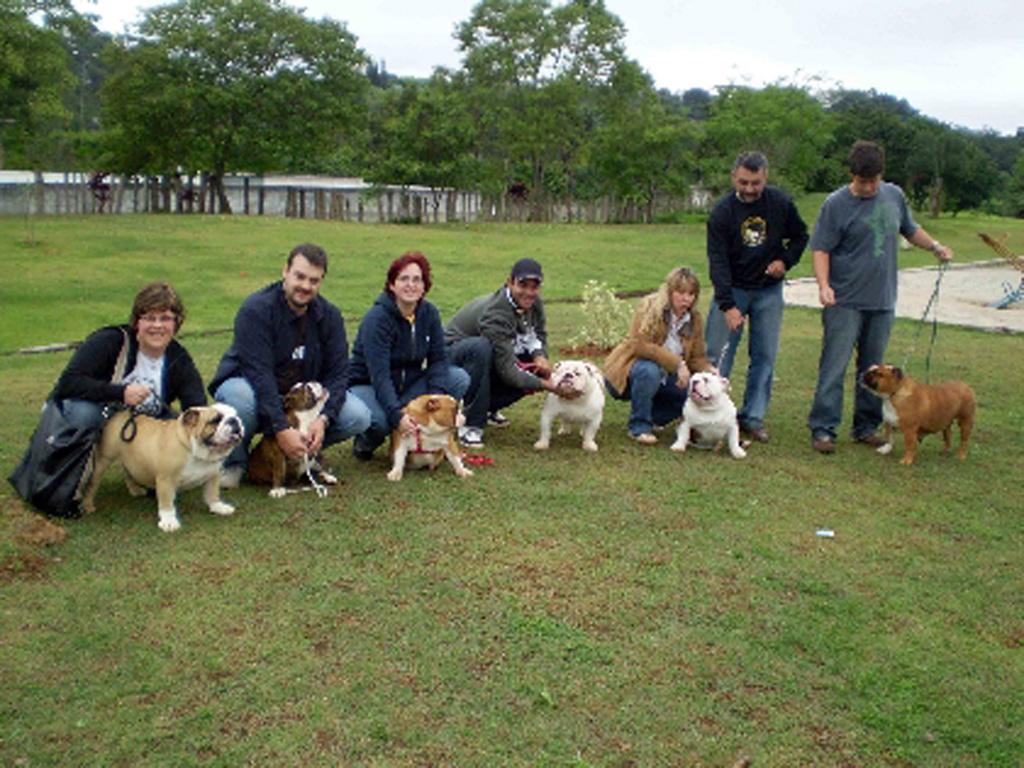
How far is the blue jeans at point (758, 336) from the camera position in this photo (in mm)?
8117

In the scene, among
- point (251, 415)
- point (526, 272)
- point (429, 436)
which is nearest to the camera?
point (251, 415)

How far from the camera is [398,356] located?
715 centimetres

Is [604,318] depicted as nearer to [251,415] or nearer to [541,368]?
[541,368]

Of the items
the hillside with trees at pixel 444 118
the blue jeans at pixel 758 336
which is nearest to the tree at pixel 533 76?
the hillside with trees at pixel 444 118

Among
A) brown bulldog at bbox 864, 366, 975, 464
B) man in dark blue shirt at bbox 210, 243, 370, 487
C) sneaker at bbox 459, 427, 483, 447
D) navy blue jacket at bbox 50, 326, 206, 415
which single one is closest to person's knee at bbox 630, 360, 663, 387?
sneaker at bbox 459, 427, 483, 447

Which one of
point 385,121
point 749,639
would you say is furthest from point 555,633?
point 385,121

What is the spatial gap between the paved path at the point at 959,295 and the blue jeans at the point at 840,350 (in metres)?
8.73

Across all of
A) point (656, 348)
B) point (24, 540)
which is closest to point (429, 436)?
point (656, 348)

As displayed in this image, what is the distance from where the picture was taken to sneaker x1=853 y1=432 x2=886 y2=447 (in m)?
8.18

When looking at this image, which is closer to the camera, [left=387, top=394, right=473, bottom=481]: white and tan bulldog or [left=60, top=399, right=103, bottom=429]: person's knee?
[left=60, top=399, right=103, bottom=429]: person's knee

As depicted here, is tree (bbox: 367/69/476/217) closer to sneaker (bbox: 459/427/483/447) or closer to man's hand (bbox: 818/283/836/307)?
sneaker (bbox: 459/427/483/447)

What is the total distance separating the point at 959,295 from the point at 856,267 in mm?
15135

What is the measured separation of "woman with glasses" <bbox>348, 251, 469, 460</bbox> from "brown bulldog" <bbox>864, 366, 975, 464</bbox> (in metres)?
3.16

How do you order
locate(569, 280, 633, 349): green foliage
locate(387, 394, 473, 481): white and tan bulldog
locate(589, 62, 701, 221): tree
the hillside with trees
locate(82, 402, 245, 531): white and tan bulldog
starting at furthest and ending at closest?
locate(589, 62, 701, 221): tree < the hillside with trees < locate(569, 280, 633, 349): green foliage < locate(387, 394, 473, 481): white and tan bulldog < locate(82, 402, 245, 531): white and tan bulldog
